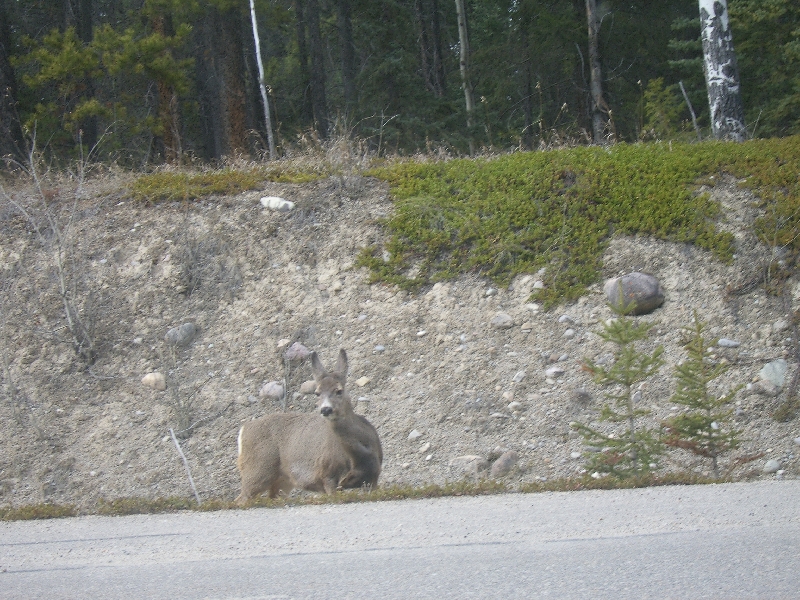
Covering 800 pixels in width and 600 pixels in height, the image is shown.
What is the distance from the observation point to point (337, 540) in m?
5.96

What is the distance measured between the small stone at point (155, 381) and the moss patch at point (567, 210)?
3.14 m

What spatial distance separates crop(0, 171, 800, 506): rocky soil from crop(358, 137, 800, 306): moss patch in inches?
9.9

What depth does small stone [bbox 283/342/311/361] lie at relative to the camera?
39.2 feet

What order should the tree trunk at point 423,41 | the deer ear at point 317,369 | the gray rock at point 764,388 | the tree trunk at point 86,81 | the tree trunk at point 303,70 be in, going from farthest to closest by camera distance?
the tree trunk at point 303,70
the tree trunk at point 423,41
the tree trunk at point 86,81
the gray rock at point 764,388
the deer ear at point 317,369

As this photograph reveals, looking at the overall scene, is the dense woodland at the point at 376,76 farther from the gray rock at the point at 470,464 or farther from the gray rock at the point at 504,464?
the gray rock at the point at 504,464

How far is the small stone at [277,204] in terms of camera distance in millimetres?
14094

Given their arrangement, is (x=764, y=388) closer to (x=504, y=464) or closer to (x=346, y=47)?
(x=504, y=464)

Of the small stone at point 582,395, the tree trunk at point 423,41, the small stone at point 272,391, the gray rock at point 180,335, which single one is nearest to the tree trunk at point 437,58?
the tree trunk at point 423,41

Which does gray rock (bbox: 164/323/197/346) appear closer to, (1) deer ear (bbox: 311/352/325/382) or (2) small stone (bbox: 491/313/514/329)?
(1) deer ear (bbox: 311/352/325/382)

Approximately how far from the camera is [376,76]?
86.9ft

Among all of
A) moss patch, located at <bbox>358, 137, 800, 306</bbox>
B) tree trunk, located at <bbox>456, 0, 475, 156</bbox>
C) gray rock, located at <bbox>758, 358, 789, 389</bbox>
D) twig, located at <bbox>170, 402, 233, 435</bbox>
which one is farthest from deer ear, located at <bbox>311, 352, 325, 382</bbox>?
tree trunk, located at <bbox>456, 0, 475, 156</bbox>

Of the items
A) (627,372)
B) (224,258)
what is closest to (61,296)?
(224,258)

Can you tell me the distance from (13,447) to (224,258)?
12.9 feet

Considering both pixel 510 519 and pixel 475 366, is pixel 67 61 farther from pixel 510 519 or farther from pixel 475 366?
pixel 510 519
